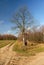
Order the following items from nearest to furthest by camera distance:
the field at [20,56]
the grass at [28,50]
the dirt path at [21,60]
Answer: the dirt path at [21,60] → the field at [20,56] → the grass at [28,50]

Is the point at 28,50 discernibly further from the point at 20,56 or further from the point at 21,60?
the point at 21,60

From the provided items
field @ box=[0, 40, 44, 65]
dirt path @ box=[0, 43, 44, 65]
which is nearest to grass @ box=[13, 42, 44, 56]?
field @ box=[0, 40, 44, 65]

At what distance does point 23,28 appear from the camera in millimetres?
31406

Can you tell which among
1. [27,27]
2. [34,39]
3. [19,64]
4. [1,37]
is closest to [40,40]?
[34,39]

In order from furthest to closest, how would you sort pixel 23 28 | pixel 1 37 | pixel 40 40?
pixel 1 37
pixel 40 40
pixel 23 28

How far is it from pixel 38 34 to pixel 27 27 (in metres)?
15.3

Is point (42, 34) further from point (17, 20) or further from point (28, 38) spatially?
point (17, 20)

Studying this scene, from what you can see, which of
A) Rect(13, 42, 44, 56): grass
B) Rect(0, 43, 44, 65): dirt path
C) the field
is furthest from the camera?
Rect(13, 42, 44, 56): grass

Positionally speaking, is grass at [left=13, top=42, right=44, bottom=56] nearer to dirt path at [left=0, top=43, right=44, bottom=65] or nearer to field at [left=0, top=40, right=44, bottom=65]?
field at [left=0, top=40, right=44, bottom=65]

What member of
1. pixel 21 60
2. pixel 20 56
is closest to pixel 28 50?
pixel 20 56

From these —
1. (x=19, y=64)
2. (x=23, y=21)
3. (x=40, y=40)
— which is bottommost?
(x=19, y=64)

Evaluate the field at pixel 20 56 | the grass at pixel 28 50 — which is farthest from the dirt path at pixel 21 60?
the grass at pixel 28 50

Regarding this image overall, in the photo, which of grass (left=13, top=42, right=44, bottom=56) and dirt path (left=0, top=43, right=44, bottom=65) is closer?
dirt path (left=0, top=43, right=44, bottom=65)

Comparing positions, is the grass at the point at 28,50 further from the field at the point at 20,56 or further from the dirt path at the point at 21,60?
the dirt path at the point at 21,60
